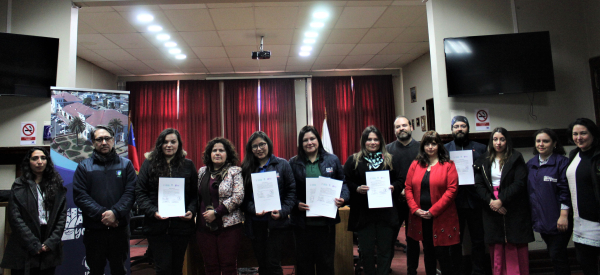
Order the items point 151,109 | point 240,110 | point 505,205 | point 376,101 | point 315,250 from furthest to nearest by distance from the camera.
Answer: point 376,101 → point 240,110 → point 151,109 → point 505,205 → point 315,250

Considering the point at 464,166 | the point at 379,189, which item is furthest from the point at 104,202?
the point at 464,166

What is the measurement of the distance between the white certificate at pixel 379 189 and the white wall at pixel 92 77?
630cm

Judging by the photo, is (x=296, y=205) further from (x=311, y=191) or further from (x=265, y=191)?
(x=265, y=191)

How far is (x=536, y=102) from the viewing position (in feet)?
12.4

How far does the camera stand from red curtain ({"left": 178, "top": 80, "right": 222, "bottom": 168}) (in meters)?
7.89

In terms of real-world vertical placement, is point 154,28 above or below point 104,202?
above

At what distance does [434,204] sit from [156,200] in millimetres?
2177

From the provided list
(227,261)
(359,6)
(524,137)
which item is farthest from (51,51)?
(524,137)

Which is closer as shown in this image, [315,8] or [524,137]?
[524,137]

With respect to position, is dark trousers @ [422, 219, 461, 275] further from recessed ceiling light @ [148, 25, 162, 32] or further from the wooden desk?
recessed ceiling light @ [148, 25, 162, 32]

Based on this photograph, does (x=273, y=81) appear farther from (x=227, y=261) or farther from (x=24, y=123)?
(x=227, y=261)

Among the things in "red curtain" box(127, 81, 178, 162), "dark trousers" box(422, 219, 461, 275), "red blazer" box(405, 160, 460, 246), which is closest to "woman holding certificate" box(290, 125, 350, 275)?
"red blazer" box(405, 160, 460, 246)

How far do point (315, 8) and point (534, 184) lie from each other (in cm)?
331

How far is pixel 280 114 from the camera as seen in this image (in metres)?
8.05
